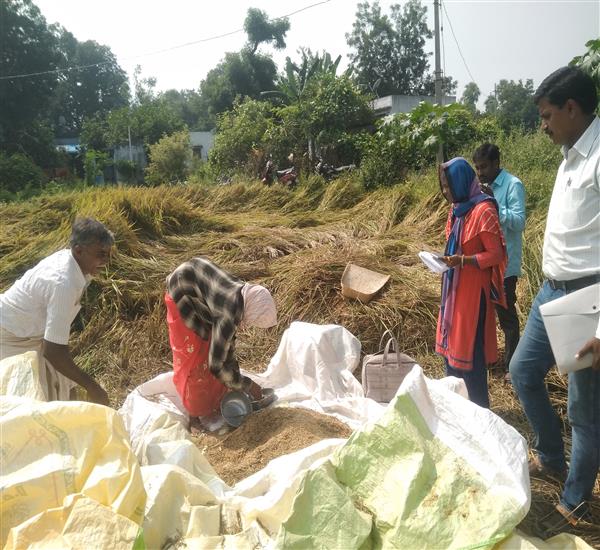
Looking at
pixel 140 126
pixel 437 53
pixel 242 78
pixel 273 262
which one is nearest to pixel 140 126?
Answer: pixel 140 126

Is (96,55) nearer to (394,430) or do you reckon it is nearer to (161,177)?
(161,177)

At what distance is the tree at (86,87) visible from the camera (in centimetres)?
4066

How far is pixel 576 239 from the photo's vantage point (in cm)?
164

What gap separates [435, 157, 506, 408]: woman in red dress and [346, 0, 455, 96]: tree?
31.1m

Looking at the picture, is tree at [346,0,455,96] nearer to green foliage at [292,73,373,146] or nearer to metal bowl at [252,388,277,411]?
green foliage at [292,73,373,146]

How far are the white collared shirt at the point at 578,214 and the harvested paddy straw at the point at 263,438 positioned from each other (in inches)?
47.4

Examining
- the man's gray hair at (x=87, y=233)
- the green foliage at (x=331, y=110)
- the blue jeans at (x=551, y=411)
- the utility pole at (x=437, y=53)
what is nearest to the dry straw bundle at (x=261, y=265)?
the blue jeans at (x=551, y=411)

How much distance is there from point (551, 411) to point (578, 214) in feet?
2.61

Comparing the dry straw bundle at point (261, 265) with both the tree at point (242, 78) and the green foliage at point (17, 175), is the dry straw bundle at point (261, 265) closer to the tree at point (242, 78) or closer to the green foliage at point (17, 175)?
the green foliage at point (17, 175)

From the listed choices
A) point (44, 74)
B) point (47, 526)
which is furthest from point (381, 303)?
point (44, 74)

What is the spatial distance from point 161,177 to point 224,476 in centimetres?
1852

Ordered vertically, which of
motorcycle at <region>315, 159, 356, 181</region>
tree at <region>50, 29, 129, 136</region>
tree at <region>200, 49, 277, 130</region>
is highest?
tree at <region>50, 29, 129, 136</region>

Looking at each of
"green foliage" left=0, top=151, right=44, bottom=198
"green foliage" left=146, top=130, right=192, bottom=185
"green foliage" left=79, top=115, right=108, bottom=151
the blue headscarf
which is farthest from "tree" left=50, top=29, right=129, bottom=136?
the blue headscarf

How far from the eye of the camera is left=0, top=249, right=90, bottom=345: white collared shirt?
2.12 meters
